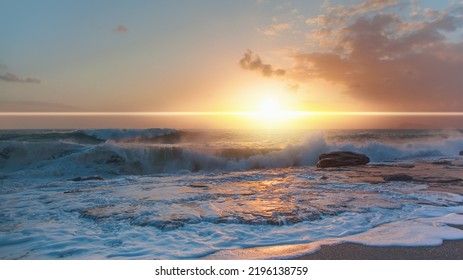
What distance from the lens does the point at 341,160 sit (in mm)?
15406

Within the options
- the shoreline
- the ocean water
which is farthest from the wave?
the shoreline

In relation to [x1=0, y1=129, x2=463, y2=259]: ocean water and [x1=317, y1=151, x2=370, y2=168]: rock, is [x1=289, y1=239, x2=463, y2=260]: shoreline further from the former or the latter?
[x1=317, y1=151, x2=370, y2=168]: rock

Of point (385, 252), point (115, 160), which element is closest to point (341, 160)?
point (115, 160)

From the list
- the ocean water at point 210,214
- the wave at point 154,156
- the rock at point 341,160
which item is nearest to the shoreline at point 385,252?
the ocean water at point 210,214

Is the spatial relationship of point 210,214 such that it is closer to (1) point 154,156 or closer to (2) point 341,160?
(2) point 341,160

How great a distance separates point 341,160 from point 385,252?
37.3 feet

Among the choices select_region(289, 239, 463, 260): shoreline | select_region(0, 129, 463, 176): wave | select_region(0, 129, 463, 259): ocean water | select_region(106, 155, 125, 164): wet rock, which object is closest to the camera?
select_region(289, 239, 463, 260): shoreline

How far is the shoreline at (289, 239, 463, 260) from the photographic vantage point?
14.1 ft

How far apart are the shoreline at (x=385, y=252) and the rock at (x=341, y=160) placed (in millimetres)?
10548

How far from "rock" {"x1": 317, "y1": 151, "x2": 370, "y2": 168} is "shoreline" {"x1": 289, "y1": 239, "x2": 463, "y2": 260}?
10548 millimetres

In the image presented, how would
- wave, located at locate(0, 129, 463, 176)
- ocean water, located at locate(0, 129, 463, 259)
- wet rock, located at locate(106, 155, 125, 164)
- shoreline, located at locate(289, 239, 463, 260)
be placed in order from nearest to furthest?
shoreline, located at locate(289, 239, 463, 260) → ocean water, located at locate(0, 129, 463, 259) → wave, located at locate(0, 129, 463, 176) → wet rock, located at locate(106, 155, 125, 164)

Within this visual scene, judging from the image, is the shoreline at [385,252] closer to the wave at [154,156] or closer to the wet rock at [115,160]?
the wave at [154,156]
